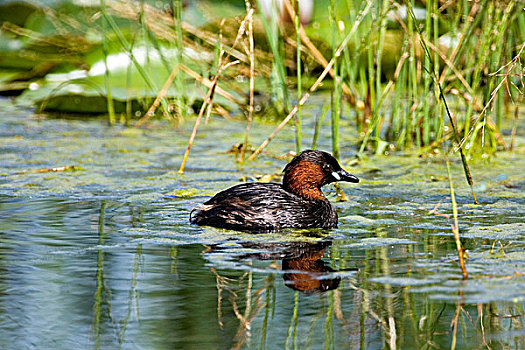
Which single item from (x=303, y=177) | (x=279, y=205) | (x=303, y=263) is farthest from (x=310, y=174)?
(x=303, y=263)

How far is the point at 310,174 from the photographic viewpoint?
6141mm

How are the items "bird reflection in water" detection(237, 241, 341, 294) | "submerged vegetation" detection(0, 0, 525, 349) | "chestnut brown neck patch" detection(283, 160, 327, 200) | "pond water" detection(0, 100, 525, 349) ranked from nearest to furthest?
"pond water" detection(0, 100, 525, 349) < "submerged vegetation" detection(0, 0, 525, 349) < "bird reflection in water" detection(237, 241, 341, 294) < "chestnut brown neck patch" detection(283, 160, 327, 200)

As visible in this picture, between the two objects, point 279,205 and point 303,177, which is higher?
point 303,177

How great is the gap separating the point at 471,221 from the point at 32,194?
327 cm

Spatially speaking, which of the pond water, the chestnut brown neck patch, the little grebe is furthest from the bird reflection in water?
the chestnut brown neck patch

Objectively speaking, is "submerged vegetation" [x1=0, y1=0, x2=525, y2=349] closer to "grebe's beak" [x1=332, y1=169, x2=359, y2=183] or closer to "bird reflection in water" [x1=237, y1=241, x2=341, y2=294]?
"bird reflection in water" [x1=237, y1=241, x2=341, y2=294]

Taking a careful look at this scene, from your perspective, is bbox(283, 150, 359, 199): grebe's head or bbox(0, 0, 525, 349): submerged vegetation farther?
bbox(283, 150, 359, 199): grebe's head

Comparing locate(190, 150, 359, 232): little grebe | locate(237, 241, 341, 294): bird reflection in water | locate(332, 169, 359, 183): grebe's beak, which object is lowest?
locate(237, 241, 341, 294): bird reflection in water

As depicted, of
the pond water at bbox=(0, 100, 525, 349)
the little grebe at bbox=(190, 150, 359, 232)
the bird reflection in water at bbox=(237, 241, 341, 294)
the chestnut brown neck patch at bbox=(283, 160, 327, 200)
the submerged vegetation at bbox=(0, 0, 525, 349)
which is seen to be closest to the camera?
the pond water at bbox=(0, 100, 525, 349)

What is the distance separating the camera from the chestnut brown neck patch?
6121mm

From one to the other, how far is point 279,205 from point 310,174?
1.44 ft

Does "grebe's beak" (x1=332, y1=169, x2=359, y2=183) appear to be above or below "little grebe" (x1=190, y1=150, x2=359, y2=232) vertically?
above

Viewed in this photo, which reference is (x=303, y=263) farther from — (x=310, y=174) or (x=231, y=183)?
(x=231, y=183)

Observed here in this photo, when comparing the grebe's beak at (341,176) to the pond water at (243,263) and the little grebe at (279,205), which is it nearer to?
the little grebe at (279,205)
